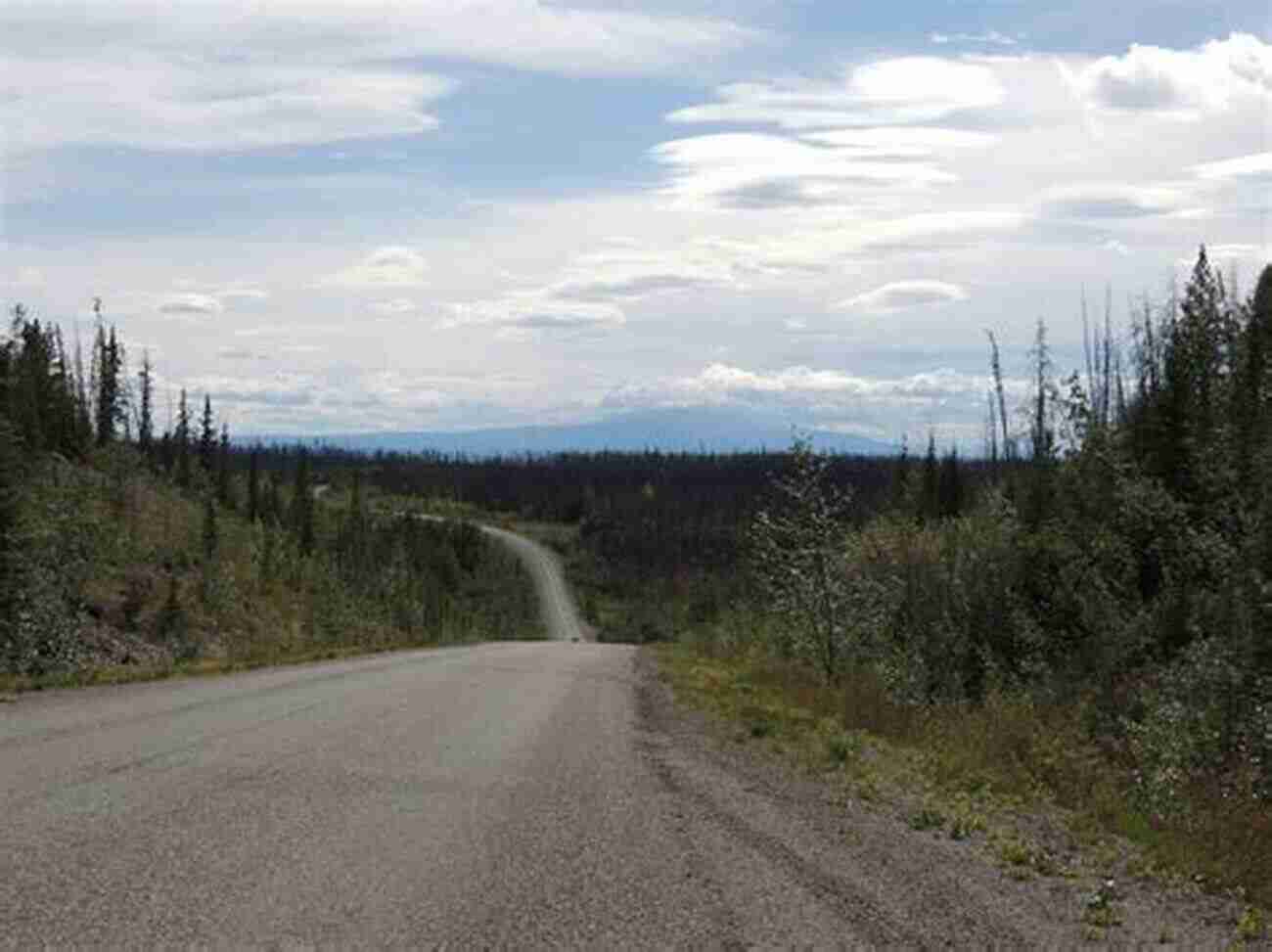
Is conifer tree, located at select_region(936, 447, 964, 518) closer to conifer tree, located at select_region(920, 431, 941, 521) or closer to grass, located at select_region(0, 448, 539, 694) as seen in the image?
conifer tree, located at select_region(920, 431, 941, 521)

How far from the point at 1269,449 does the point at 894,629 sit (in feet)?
42.5

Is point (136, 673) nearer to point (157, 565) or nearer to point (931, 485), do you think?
point (157, 565)

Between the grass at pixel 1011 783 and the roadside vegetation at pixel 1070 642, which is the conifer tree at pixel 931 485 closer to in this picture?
the roadside vegetation at pixel 1070 642

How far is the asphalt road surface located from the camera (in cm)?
693

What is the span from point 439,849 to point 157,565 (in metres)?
47.8

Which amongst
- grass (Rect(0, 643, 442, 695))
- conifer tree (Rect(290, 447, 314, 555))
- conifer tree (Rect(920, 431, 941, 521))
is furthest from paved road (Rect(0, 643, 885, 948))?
conifer tree (Rect(290, 447, 314, 555))

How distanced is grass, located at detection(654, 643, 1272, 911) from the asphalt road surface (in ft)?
2.59

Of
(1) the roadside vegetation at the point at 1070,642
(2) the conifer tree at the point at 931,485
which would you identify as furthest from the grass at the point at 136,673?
(2) the conifer tree at the point at 931,485

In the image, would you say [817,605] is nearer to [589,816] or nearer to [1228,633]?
[1228,633]

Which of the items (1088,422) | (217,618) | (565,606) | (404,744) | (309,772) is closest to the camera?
(309,772)

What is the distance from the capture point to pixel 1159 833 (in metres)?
10.6

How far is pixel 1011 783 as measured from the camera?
13070 millimetres

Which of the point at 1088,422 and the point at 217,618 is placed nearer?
the point at 1088,422

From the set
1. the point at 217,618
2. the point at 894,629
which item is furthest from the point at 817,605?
the point at 217,618
